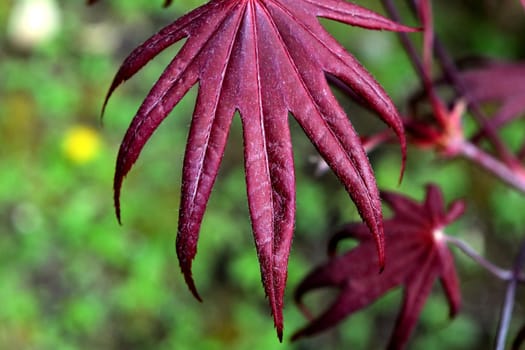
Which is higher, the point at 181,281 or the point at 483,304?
the point at 181,281

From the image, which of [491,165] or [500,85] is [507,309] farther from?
[500,85]

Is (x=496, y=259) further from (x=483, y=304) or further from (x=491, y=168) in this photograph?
(x=491, y=168)

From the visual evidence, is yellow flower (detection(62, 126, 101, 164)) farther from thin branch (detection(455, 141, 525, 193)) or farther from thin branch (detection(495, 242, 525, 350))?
thin branch (detection(495, 242, 525, 350))

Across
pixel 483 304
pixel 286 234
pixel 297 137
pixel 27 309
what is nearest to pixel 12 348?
pixel 27 309

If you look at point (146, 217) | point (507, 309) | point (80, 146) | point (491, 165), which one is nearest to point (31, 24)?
point (80, 146)

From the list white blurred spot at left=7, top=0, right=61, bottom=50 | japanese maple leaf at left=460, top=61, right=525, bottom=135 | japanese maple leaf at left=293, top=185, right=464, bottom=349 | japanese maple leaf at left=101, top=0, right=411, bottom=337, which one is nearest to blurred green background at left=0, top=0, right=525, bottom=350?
white blurred spot at left=7, top=0, right=61, bottom=50

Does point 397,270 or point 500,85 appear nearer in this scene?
point 397,270
